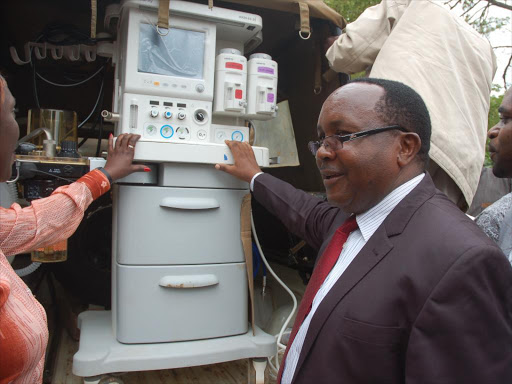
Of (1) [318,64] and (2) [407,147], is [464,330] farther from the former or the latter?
(1) [318,64]

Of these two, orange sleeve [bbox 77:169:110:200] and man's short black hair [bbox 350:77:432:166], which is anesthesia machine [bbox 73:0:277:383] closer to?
orange sleeve [bbox 77:169:110:200]

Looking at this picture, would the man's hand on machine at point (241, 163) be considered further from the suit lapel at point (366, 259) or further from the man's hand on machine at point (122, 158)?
the suit lapel at point (366, 259)

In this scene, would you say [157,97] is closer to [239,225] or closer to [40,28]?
[239,225]

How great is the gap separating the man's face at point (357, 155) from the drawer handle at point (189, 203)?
0.78 m

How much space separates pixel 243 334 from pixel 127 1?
4.76ft

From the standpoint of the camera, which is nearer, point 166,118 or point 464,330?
point 464,330

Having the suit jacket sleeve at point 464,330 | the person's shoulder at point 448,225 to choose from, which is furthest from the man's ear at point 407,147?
the suit jacket sleeve at point 464,330

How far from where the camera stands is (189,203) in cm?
169

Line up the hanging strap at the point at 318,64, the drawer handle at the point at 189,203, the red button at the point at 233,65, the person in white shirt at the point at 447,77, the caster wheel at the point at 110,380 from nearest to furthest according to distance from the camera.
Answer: the person in white shirt at the point at 447,77 < the caster wheel at the point at 110,380 < the drawer handle at the point at 189,203 < the red button at the point at 233,65 < the hanging strap at the point at 318,64

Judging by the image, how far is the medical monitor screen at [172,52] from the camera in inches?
66.1

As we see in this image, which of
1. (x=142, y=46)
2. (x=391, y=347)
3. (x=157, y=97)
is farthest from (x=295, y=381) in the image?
(x=142, y=46)

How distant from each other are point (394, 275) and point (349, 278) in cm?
10

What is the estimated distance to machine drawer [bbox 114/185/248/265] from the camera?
5.41 feet

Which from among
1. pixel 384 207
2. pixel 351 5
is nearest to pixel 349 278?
pixel 384 207
